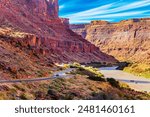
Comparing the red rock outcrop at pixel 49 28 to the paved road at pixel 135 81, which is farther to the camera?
the red rock outcrop at pixel 49 28

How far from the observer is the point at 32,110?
6.59 m

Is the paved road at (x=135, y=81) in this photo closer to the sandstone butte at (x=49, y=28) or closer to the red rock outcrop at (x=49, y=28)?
the sandstone butte at (x=49, y=28)

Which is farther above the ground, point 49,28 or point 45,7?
point 45,7

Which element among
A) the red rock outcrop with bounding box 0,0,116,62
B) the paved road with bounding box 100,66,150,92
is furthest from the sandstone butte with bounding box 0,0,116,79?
the paved road with bounding box 100,66,150,92

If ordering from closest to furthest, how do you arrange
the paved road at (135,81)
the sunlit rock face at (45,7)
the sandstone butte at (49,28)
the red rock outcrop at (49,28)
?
1. the paved road at (135,81)
2. the sandstone butte at (49,28)
3. the red rock outcrop at (49,28)
4. the sunlit rock face at (45,7)

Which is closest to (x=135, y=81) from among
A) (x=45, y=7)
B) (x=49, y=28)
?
(x=49, y=28)

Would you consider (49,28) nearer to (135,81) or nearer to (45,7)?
(45,7)

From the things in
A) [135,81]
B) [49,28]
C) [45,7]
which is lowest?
[135,81]

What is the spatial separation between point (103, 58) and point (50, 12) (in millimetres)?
33082

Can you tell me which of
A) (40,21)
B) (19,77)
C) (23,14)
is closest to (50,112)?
(19,77)

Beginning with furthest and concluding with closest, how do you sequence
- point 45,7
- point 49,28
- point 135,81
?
point 45,7, point 49,28, point 135,81

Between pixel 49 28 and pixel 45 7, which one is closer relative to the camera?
pixel 49 28

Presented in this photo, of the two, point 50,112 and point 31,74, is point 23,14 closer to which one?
point 31,74

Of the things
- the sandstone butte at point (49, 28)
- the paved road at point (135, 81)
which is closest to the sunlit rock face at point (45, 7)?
the sandstone butte at point (49, 28)
